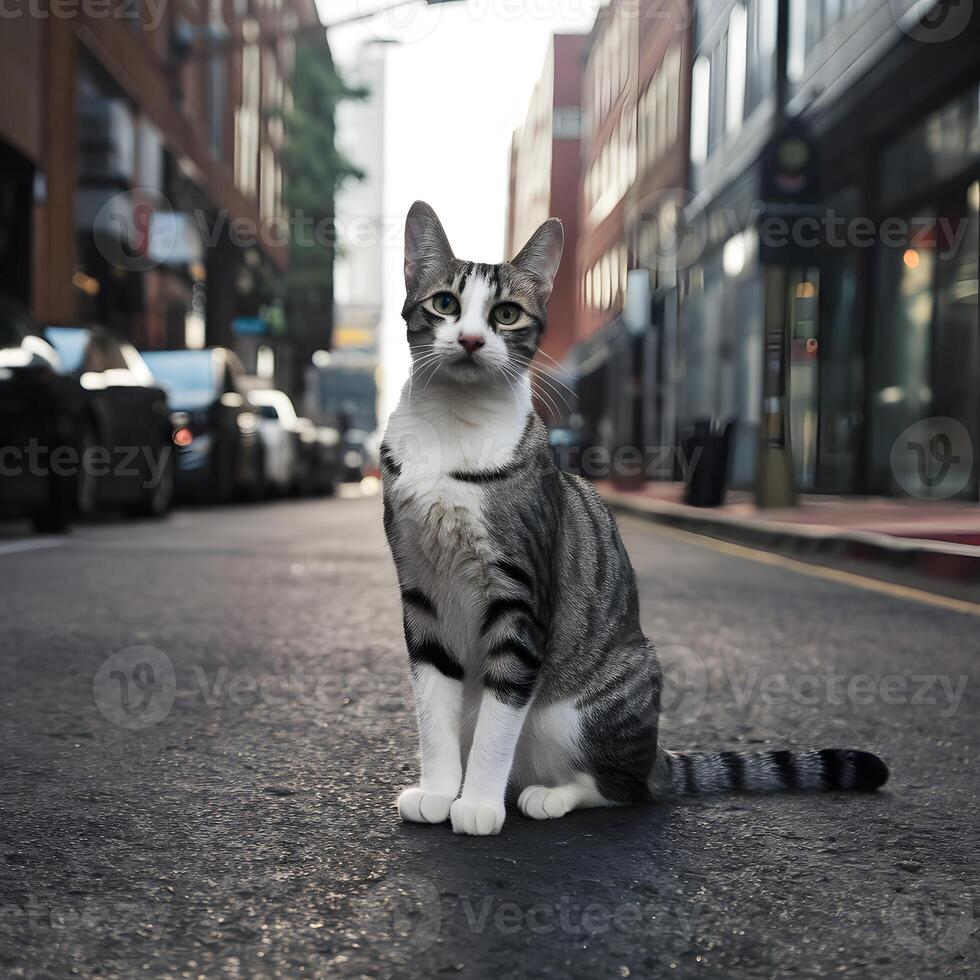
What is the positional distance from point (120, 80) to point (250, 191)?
50.2 feet

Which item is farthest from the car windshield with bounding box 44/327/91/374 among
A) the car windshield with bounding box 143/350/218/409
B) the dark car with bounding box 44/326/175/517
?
the car windshield with bounding box 143/350/218/409

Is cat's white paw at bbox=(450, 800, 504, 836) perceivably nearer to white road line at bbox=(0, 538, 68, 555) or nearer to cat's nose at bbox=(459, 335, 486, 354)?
cat's nose at bbox=(459, 335, 486, 354)

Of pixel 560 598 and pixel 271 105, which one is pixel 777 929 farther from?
pixel 271 105

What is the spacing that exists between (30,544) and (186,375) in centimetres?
746

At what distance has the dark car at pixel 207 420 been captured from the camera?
1557cm

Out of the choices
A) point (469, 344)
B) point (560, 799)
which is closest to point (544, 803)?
point (560, 799)

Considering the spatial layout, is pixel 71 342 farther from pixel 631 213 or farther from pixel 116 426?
pixel 631 213

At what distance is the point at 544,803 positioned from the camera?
2561 millimetres

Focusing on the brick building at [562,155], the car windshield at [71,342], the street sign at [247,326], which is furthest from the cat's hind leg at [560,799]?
the brick building at [562,155]

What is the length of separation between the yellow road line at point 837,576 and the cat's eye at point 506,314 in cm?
411

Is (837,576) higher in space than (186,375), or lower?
lower

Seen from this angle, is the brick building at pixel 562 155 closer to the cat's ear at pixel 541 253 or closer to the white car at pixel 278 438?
the white car at pixel 278 438

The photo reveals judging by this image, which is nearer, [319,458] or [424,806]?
[424,806]

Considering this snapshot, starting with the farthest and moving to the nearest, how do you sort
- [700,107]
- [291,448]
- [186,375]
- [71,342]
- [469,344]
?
[700,107] < [291,448] < [186,375] < [71,342] < [469,344]
